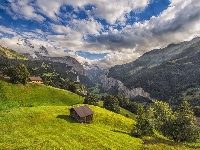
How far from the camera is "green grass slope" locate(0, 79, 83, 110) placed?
109m

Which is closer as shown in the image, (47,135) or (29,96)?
(47,135)

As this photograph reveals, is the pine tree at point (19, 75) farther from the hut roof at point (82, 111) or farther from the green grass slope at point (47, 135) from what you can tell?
the hut roof at point (82, 111)

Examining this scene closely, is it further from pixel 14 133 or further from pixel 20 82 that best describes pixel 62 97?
pixel 14 133

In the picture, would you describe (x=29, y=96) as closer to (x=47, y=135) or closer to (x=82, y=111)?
(x=82, y=111)

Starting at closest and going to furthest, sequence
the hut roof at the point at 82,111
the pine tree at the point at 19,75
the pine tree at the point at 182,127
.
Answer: the pine tree at the point at 182,127
the hut roof at the point at 82,111
the pine tree at the point at 19,75

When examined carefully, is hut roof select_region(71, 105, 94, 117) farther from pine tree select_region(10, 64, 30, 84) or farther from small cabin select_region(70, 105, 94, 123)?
pine tree select_region(10, 64, 30, 84)

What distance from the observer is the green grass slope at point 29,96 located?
10878 cm

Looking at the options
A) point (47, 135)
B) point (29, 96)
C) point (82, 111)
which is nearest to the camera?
point (47, 135)

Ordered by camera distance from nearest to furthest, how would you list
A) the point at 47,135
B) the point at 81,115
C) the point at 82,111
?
the point at 47,135 → the point at 81,115 → the point at 82,111

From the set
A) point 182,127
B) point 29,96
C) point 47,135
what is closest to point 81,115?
point 47,135

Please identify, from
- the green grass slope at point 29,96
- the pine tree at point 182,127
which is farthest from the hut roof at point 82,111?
the green grass slope at point 29,96

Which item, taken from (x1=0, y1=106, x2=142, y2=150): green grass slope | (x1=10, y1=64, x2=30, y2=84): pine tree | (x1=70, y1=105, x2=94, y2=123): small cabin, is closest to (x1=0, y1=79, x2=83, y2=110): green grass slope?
(x1=10, y1=64, x2=30, y2=84): pine tree

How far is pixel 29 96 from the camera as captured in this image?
12400 cm

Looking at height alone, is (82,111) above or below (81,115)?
above
